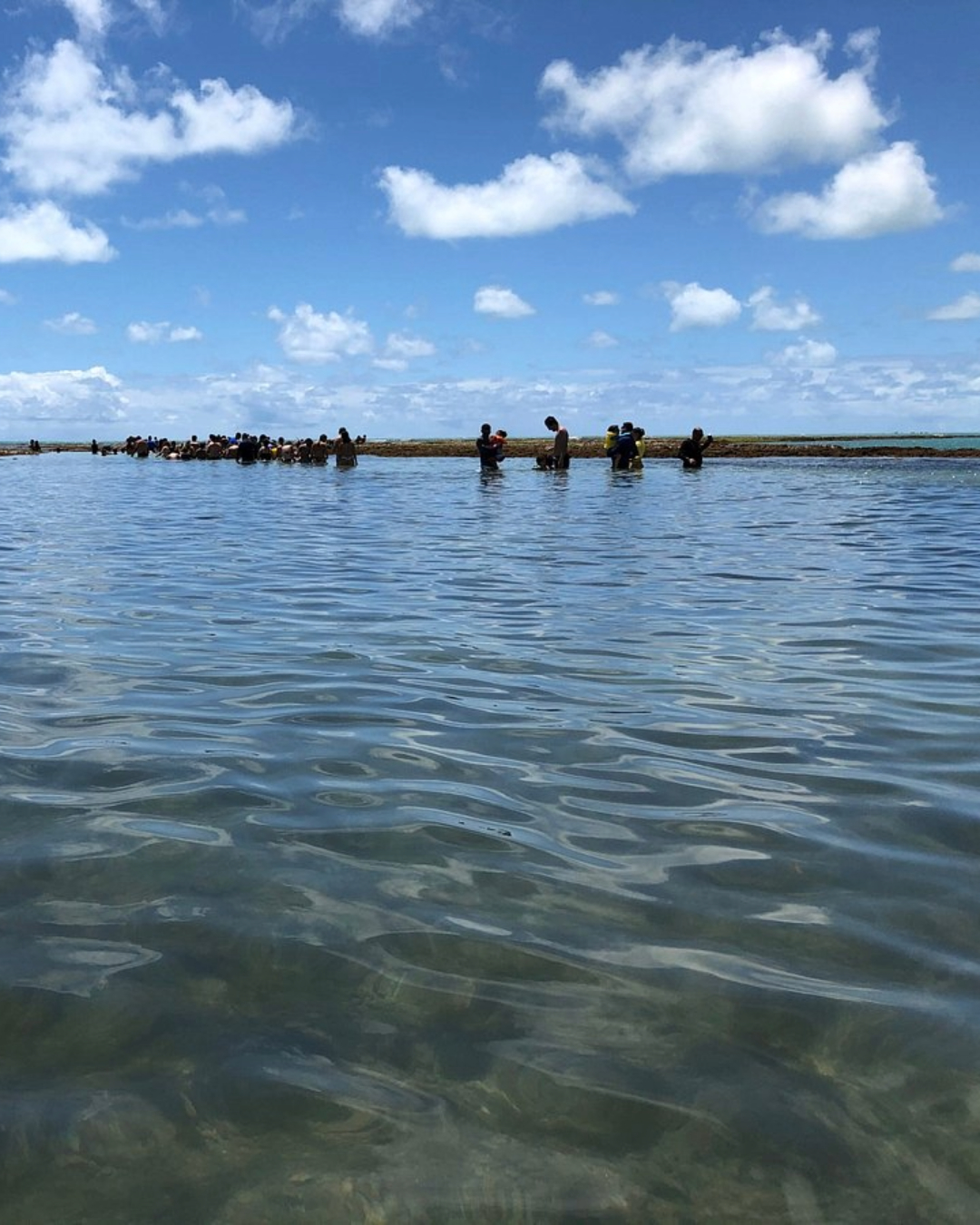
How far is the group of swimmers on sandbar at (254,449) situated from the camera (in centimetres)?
4397

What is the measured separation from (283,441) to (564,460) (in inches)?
747

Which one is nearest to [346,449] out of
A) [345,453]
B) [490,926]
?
[345,453]

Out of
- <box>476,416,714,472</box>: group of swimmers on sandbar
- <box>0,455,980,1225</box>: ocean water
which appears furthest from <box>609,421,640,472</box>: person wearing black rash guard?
<box>0,455,980,1225</box>: ocean water

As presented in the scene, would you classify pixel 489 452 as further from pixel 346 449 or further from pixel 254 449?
pixel 254 449

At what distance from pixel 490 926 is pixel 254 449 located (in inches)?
1920

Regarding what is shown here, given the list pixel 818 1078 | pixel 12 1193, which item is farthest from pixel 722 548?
pixel 12 1193

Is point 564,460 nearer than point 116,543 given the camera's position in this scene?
No

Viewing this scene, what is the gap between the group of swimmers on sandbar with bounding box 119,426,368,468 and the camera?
43969mm

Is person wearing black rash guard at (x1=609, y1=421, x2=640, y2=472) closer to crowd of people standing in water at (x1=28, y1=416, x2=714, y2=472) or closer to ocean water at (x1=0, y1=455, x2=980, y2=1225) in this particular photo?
crowd of people standing in water at (x1=28, y1=416, x2=714, y2=472)

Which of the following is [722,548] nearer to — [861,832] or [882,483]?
[861,832]

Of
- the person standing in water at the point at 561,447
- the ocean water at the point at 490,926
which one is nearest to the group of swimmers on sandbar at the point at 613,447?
the person standing in water at the point at 561,447

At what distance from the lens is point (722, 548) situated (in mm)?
13836

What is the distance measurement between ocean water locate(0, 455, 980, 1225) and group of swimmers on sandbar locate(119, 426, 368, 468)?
35576 millimetres

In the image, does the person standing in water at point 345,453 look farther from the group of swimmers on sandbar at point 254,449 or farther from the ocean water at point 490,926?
the ocean water at point 490,926
